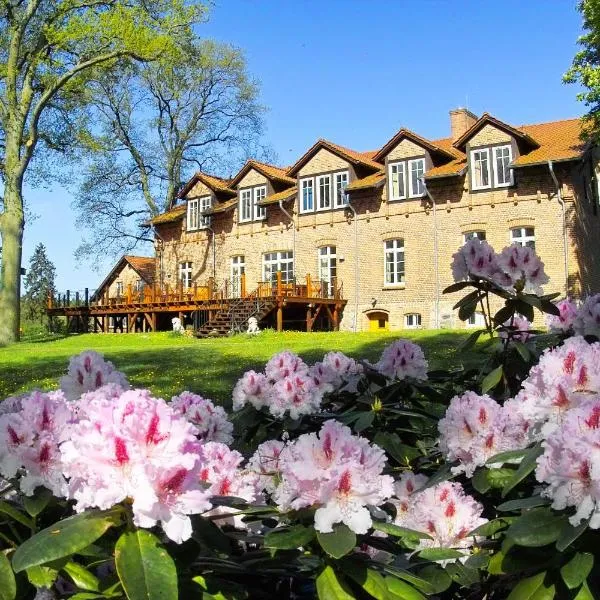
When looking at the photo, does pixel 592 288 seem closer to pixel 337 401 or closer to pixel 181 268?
pixel 181 268

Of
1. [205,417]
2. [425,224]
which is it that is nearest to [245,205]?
[425,224]

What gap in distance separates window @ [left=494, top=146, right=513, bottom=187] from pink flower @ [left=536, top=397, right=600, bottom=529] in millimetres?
26262

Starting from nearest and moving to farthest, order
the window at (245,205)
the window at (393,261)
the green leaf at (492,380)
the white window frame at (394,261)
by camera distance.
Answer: the green leaf at (492,380) < the white window frame at (394,261) < the window at (393,261) < the window at (245,205)

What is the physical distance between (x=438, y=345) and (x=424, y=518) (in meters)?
12.0

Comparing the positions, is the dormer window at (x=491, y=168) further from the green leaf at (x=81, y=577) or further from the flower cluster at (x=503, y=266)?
the green leaf at (x=81, y=577)

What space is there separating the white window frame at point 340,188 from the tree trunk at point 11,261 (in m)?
12.5

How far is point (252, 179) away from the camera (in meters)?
34.4

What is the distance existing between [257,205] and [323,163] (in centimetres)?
408

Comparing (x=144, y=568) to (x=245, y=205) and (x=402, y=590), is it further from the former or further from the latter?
(x=245, y=205)

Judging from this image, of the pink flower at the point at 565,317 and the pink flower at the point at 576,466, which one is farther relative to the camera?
the pink flower at the point at 565,317

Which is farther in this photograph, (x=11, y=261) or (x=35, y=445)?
(x=11, y=261)

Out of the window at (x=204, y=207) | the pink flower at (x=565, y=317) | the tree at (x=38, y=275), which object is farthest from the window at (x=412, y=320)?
the tree at (x=38, y=275)

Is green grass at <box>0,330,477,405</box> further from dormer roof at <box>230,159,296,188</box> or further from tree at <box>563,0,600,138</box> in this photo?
dormer roof at <box>230,159,296,188</box>

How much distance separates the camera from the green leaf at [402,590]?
5.76 ft
